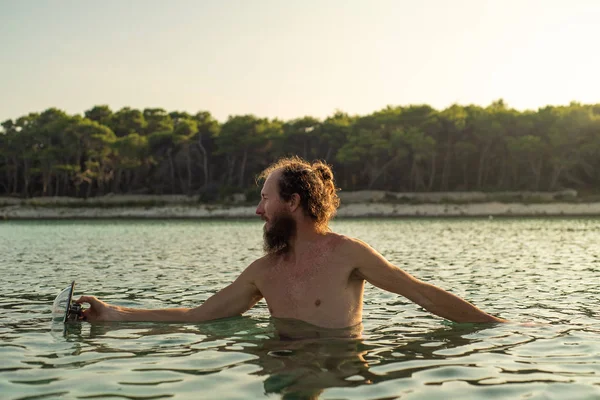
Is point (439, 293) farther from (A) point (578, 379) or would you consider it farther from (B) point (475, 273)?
(B) point (475, 273)

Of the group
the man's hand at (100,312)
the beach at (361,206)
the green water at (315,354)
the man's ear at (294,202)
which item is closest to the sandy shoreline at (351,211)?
the beach at (361,206)

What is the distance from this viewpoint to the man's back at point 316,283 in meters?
5.36

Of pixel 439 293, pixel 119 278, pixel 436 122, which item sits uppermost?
pixel 436 122

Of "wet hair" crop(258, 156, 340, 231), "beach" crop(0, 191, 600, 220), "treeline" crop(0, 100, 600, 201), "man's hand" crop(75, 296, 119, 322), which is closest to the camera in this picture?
"wet hair" crop(258, 156, 340, 231)

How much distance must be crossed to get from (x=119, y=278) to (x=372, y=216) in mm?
47699

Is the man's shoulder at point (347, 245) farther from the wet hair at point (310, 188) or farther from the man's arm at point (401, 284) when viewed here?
the wet hair at point (310, 188)

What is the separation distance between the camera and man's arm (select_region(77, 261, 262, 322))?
588 cm

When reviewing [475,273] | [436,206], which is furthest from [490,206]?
[475,273]

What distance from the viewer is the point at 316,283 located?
17.8 feet

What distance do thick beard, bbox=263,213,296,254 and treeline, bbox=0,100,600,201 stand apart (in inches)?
2382

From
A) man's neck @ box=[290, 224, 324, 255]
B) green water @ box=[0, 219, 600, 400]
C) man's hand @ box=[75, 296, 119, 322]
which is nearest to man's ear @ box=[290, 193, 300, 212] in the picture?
man's neck @ box=[290, 224, 324, 255]

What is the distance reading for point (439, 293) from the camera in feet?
18.2

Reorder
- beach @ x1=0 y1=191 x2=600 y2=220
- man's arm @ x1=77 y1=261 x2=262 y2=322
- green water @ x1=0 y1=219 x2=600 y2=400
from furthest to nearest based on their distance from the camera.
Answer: beach @ x1=0 y1=191 x2=600 y2=220 → man's arm @ x1=77 y1=261 x2=262 y2=322 → green water @ x1=0 y1=219 x2=600 y2=400

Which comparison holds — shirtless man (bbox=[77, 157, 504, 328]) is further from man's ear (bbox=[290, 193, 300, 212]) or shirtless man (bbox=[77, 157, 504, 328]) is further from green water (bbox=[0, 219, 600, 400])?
green water (bbox=[0, 219, 600, 400])
